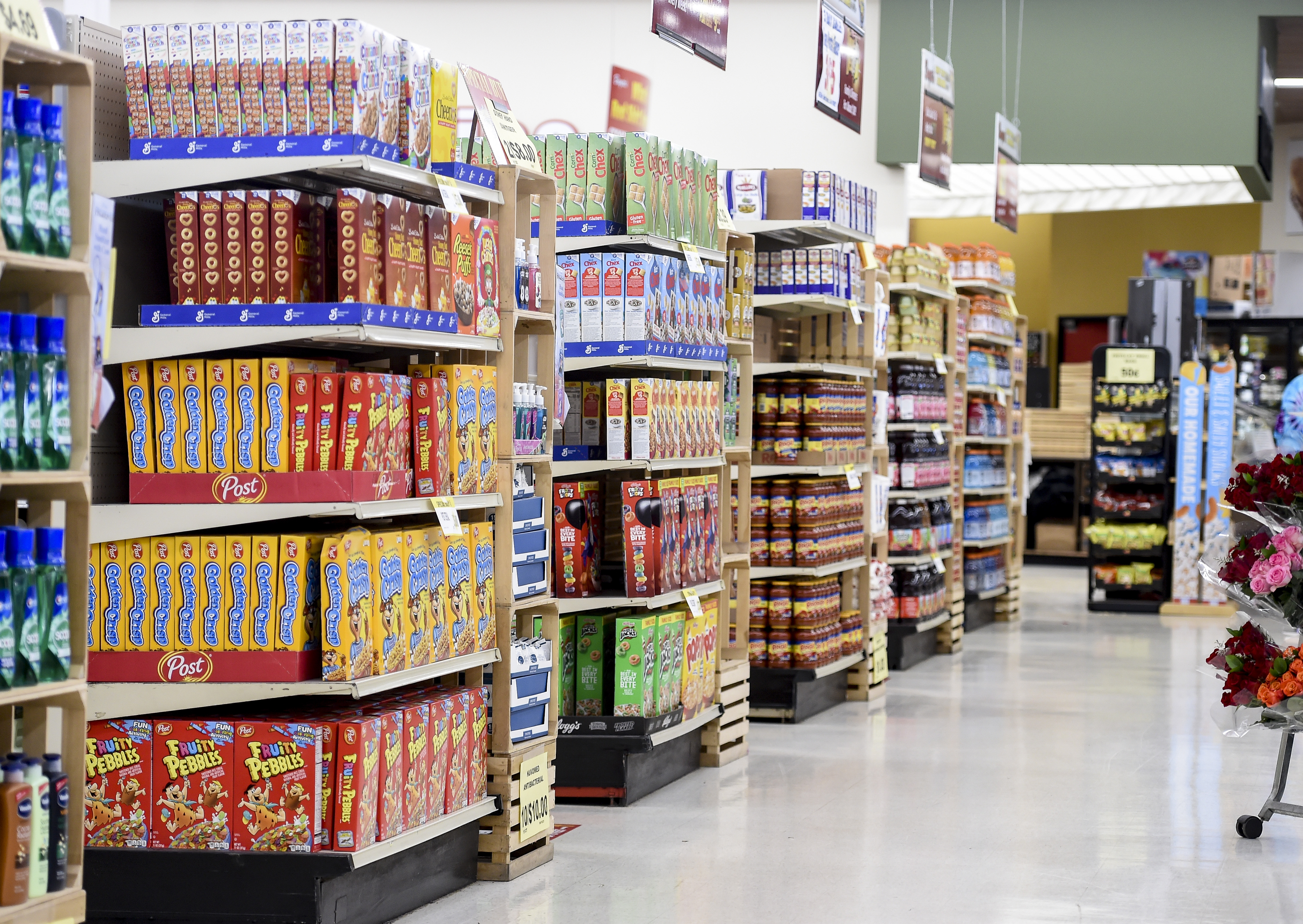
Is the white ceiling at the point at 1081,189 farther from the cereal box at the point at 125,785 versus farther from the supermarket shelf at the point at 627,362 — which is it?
the cereal box at the point at 125,785

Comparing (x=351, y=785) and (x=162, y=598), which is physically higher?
(x=162, y=598)

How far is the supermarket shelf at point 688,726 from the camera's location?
6.09 metres

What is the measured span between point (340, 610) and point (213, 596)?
0.35 m

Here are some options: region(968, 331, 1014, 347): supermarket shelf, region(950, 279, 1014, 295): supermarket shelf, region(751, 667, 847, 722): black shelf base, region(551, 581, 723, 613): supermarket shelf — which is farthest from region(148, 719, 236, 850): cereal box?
region(968, 331, 1014, 347): supermarket shelf

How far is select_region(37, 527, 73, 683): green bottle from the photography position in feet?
10.8

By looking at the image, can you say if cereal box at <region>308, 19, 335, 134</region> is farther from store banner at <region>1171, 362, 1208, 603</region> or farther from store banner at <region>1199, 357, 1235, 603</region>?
store banner at <region>1171, 362, 1208, 603</region>

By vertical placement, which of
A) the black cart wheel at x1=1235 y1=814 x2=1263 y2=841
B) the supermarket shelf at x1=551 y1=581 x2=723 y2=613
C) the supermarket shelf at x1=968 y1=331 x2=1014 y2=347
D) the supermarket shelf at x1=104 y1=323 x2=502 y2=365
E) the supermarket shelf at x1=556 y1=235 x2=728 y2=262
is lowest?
the black cart wheel at x1=1235 y1=814 x2=1263 y2=841

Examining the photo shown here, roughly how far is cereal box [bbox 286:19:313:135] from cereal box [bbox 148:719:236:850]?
5.23ft

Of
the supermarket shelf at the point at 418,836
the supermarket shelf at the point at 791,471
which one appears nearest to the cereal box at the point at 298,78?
the supermarket shelf at the point at 418,836

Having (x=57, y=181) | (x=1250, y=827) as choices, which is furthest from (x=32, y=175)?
(x=1250, y=827)

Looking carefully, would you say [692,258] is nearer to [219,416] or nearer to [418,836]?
[219,416]

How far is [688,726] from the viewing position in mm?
6406

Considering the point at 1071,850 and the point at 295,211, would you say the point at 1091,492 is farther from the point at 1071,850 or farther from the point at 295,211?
the point at 295,211

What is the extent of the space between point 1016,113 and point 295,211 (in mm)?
11731
